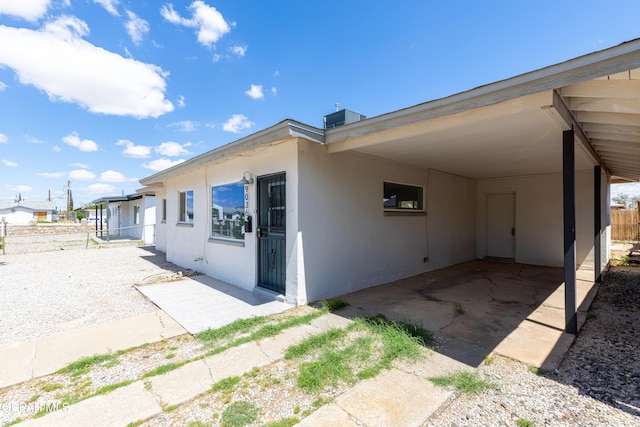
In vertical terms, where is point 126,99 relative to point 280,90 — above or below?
above

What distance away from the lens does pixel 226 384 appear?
7.50 ft

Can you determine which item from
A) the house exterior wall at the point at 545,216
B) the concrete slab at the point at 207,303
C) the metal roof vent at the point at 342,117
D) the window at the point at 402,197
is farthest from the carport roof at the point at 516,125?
the concrete slab at the point at 207,303

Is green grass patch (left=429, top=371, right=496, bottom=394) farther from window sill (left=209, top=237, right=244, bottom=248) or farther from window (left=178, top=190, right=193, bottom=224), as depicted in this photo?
window (left=178, top=190, right=193, bottom=224)

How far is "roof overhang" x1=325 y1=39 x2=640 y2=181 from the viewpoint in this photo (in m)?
2.20

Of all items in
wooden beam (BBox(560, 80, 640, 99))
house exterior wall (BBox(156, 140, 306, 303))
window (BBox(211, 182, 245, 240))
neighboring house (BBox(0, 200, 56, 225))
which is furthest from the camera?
neighboring house (BBox(0, 200, 56, 225))

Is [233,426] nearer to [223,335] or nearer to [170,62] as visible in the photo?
[223,335]

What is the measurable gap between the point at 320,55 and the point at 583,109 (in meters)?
7.08

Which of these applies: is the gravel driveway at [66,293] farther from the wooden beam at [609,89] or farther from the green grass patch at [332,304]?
the wooden beam at [609,89]

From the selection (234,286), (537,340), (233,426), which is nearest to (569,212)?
(537,340)

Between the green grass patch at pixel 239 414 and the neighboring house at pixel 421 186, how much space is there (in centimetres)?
226

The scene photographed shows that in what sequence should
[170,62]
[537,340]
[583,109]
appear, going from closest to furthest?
[583,109] < [537,340] < [170,62]

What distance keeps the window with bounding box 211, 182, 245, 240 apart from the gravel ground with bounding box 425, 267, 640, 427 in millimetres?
4389

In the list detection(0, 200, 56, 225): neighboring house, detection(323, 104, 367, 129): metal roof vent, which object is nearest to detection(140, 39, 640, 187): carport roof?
detection(323, 104, 367, 129): metal roof vent

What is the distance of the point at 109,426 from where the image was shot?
181 centimetres
